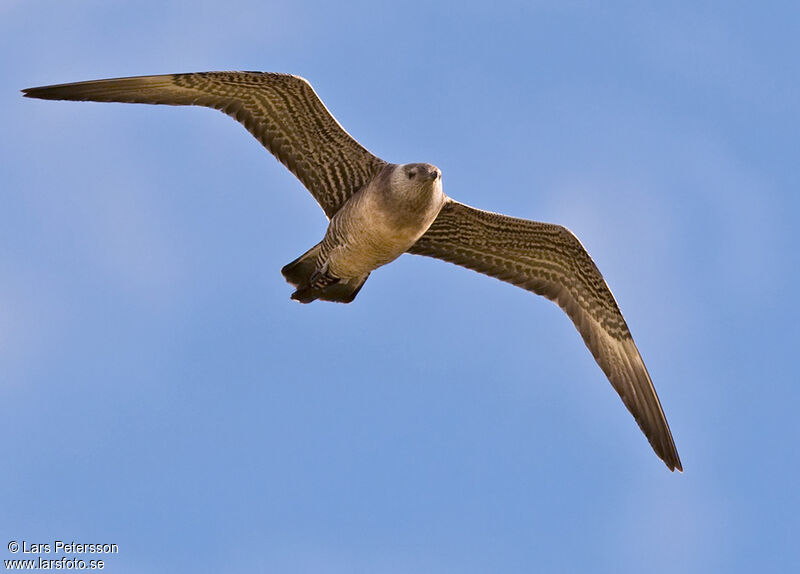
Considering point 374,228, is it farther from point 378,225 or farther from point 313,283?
point 313,283

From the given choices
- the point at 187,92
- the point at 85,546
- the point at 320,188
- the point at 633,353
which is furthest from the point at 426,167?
the point at 85,546

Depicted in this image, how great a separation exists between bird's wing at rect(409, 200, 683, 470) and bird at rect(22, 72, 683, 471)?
0.01 m

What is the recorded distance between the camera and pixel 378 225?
1333 centimetres

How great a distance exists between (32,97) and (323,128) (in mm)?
3363

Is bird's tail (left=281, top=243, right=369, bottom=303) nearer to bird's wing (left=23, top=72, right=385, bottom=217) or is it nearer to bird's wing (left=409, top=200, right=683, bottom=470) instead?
bird's wing (left=23, top=72, right=385, bottom=217)

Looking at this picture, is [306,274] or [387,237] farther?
[306,274]

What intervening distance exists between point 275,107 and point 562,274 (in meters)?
4.29

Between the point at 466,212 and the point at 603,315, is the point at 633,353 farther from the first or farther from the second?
the point at 466,212

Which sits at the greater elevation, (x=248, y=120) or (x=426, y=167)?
(x=248, y=120)

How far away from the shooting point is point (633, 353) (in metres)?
15.5

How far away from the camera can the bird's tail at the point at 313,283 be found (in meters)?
14.6

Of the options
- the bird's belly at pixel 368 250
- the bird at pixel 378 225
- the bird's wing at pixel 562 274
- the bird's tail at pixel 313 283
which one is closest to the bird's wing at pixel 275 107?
the bird at pixel 378 225

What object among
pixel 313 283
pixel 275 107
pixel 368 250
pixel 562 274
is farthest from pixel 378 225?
pixel 562 274

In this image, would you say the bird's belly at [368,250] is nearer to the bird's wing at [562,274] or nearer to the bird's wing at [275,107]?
the bird's wing at [275,107]
